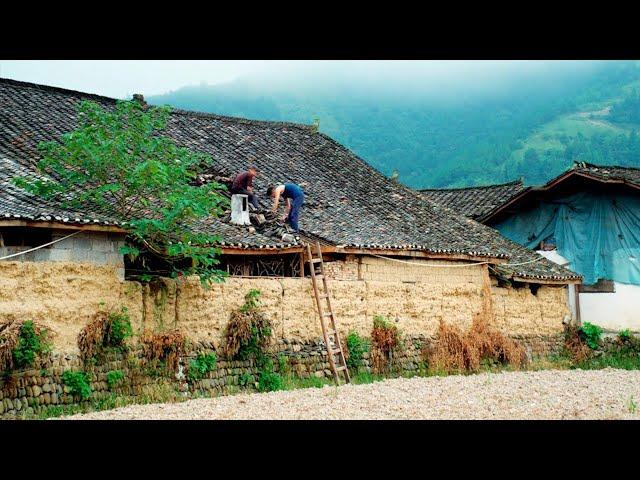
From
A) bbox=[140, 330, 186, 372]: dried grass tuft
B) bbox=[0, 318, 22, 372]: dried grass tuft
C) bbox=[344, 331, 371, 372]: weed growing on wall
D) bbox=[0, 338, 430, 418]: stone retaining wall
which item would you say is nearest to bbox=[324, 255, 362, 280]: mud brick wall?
bbox=[344, 331, 371, 372]: weed growing on wall

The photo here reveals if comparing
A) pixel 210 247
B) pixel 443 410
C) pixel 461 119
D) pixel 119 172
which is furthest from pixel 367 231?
pixel 461 119

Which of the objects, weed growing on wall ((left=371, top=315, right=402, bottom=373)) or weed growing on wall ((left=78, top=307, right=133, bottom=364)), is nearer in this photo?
weed growing on wall ((left=78, top=307, right=133, bottom=364))

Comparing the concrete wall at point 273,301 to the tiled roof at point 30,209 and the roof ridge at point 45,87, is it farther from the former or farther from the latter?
the roof ridge at point 45,87

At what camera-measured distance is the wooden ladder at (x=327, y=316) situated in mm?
15938

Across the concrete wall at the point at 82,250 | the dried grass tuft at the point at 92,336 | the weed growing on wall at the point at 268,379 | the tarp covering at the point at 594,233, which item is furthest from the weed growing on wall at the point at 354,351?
the tarp covering at the point at 594,233

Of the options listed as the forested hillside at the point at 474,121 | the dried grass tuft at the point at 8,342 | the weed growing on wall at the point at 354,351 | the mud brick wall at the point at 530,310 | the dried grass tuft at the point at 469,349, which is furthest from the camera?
the forested hillside at the point at 474,121

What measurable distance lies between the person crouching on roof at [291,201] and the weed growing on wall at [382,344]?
102 inches

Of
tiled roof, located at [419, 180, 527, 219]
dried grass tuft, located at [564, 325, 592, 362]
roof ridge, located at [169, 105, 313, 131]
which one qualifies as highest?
roof ridge, located at [169, 105, 313, 131]

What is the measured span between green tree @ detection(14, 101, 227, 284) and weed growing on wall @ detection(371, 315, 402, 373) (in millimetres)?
4420

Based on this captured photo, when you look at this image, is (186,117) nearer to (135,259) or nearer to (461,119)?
(135,259)

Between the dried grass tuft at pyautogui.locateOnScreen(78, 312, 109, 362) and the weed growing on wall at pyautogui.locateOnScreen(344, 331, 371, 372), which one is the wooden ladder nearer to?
the weed growing on wall at pyautogui.locateOnScreen(344, 331, 371, 372)

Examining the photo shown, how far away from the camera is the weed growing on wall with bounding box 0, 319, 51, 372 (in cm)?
1166

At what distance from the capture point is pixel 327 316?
16266 millimetres

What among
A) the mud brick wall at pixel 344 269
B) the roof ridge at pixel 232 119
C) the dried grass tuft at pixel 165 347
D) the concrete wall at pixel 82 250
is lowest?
the dried grass tuft at pixel 165 347
